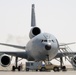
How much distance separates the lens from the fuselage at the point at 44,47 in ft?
136

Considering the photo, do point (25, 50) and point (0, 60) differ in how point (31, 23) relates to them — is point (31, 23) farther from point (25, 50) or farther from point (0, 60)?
point (0, 60)

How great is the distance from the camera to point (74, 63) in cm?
4738

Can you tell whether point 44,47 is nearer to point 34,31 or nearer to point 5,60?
point 5,60

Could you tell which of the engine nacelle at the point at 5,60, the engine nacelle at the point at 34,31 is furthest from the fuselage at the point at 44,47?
the engine nacelle at the point at 34,31

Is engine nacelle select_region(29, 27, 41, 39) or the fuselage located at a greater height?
engine nacelle select_region(29, 27, 41, 39)

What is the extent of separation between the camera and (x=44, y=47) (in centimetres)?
4147

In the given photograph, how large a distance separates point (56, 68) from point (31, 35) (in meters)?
8.65

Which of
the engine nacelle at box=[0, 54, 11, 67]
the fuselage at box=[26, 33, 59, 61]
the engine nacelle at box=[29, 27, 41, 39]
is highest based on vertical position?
the engine nacelle at box=[29, 27, 41, 39]

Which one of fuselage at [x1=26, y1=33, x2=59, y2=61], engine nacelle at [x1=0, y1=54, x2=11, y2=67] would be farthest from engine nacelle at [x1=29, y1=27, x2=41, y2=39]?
engine nacelle at [x1=0, y1=54, x2=11, y2=67]

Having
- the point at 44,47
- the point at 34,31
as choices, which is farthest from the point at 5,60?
the point at 34,31

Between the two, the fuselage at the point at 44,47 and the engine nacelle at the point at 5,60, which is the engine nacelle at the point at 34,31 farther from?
the engine nacelle at the point at 5,60

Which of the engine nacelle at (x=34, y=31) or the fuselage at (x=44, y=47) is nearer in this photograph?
the fuselage at (x=44, y=47)

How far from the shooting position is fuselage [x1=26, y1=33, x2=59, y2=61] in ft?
136

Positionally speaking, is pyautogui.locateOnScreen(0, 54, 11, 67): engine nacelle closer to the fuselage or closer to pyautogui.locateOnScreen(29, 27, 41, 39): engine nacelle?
the fuselage
